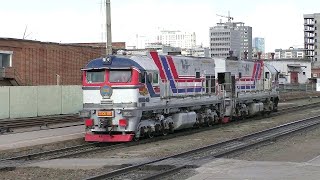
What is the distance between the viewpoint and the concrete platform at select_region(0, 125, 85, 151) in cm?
1752

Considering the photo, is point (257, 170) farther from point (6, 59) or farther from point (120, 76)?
point (6, 59)

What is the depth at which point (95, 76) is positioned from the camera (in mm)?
18594

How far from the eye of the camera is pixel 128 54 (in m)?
19.3

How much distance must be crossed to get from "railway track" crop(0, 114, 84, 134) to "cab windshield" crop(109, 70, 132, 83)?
20.8 ft

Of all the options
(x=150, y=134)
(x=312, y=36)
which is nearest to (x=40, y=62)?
(x=150, y=134)

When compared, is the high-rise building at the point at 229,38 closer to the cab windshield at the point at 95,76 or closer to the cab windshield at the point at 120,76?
the cab windshield at the point at 95,76

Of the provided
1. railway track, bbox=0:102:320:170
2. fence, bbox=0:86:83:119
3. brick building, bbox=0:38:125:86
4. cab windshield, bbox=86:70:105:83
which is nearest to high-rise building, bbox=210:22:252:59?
brick building, bbox=0:38:125:86

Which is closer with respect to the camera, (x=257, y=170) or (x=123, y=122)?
(x=257, y=170)

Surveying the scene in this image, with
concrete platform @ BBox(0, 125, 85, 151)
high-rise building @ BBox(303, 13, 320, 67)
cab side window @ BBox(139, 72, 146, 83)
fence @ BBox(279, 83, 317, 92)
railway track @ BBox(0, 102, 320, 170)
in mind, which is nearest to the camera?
railway track @ BBox(0, 102, 320, 170)

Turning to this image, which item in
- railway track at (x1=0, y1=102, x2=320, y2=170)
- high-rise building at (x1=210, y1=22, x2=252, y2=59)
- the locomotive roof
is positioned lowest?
railway track at (x1=0, y1=102, x2=320, y2=170)

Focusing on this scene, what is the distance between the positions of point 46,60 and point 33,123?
10.7m

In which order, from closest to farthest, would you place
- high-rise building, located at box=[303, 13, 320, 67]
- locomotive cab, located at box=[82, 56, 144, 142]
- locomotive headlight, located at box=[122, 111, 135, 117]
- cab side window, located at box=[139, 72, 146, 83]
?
1. locomotive headlight, located at box=[122, 111, 135, 117]
2. locomotive cab, located at box=[82, 56, 144, 142]
3. cab side window, located at box=[139, 72, 146, 83]
4. high-rise building, located at box=[303, 13, 320, 67]

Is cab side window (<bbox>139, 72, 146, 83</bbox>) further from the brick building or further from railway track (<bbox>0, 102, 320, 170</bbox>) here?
the brick building

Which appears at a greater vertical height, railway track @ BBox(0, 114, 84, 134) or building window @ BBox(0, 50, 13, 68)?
building window @ BBox(0, 50, 13, 68)
